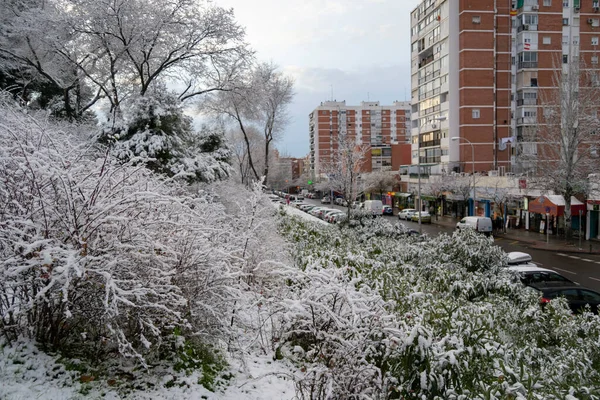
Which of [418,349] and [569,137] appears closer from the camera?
[418,349]

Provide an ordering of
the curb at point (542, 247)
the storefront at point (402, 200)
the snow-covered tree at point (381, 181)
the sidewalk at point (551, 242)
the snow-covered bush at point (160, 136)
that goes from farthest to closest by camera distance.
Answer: the snow-covered tree at point (381, 181)
the storefront at point (402, 200)
the sidewalk at point (551, 242)
the curb at point (542, 247)
the snow-covered bush at point (160, 136)

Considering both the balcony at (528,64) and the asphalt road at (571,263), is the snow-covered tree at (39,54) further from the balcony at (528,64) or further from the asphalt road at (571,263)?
the balcony at (528,64)

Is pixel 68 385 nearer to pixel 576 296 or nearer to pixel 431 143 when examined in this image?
pixel 576 296

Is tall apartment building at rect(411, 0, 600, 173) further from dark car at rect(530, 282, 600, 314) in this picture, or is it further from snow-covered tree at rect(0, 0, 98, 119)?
snow-covered tree at rect(0, 0, 98, 119)

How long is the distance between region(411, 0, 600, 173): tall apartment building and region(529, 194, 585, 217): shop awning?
13.4m

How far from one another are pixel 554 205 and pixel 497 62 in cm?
2134

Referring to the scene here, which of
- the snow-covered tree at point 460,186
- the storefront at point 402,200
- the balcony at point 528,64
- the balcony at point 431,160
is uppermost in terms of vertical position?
the balcony at point 528,64

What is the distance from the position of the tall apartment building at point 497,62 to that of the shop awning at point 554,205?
44.0 feet

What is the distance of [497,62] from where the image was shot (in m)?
42.1

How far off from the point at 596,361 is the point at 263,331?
15.0ft

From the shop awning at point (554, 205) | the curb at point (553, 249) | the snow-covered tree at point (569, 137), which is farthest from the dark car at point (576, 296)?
the shop awning at point (554, 205)

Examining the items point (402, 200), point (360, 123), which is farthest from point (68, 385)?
point (360, 123)

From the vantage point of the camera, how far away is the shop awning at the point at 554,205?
26.7 meters

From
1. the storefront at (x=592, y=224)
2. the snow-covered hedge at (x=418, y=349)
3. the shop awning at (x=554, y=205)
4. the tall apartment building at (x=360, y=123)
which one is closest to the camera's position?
the snow-covered hedge at (x=418, y=349)
